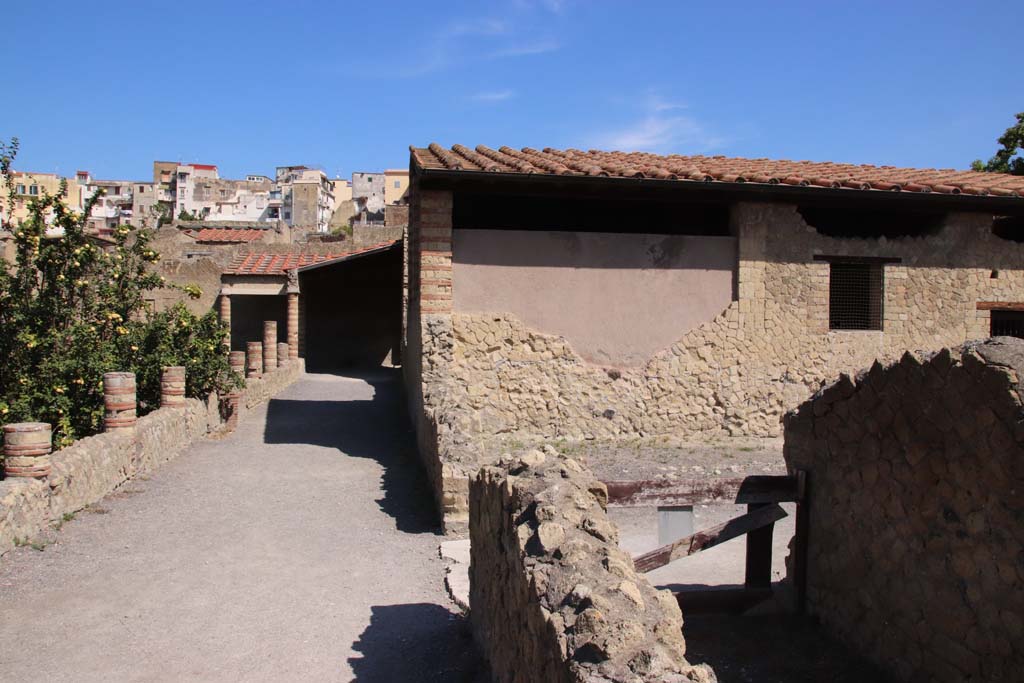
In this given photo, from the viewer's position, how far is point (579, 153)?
1272 cm

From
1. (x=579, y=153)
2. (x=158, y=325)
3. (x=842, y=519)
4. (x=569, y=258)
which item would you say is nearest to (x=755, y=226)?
(x=569, y=258)

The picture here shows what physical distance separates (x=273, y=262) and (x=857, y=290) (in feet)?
52.8

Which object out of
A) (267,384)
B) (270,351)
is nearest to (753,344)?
(267,384)

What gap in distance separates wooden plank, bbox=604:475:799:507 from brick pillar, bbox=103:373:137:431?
22.4ft

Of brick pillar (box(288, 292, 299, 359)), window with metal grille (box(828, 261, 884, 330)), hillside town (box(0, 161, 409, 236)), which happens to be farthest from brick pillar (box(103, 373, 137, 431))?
hillside town (box(0, 161, 409, 236))

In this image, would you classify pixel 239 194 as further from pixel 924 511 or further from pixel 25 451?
pixel 924 511

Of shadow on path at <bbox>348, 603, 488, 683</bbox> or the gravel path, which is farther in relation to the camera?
the gravel path

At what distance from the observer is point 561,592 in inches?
114

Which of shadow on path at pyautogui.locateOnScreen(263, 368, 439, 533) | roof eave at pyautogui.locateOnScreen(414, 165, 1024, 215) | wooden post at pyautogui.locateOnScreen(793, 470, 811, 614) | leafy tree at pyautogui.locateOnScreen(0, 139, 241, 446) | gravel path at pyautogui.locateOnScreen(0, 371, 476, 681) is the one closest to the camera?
gravel path at pyautogui.locateOnScreen(0, 371, 476, 681)

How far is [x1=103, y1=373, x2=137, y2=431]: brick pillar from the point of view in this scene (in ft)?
30.2

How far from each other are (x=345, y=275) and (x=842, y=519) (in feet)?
67.5

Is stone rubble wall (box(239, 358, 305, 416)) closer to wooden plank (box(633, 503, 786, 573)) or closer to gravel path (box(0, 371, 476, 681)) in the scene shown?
gravel path (box(0, 371, 476, 681))

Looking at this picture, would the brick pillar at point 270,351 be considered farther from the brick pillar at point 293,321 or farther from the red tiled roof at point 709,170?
the red tiled roof at point 709,170

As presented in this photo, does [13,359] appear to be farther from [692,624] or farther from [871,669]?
[871,669]
